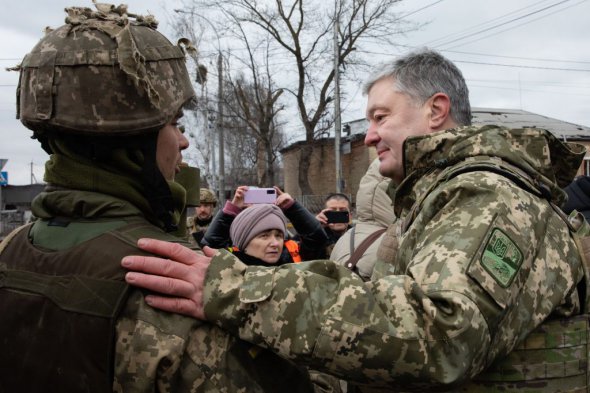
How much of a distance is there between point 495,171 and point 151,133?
1142 millimetres

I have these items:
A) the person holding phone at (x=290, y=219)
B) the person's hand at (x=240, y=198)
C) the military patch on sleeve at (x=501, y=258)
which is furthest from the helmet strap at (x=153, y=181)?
the person's hand at (x=240, y=198)

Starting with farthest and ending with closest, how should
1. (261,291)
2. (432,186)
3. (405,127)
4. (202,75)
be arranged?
1. (202,75)
2. (405,127)
3. (432,186)
4. (261,291)

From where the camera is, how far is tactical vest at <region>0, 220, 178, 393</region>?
1.45 m

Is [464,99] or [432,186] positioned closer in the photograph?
[432,186]

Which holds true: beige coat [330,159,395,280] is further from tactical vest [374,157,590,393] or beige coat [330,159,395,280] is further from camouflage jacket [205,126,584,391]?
camouflage jacket [205,126,584,391]

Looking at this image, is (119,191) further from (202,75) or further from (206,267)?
(202,75)

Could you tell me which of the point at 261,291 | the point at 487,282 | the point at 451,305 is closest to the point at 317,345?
the point at 261,291

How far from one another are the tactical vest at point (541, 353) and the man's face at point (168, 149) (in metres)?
0.89

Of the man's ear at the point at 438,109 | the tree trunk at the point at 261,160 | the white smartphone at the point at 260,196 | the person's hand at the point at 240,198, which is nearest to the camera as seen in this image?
the man's ear at the point at 438,109

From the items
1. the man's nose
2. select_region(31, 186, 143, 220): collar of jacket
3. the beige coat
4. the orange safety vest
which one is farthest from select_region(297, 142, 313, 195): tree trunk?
select_region(31, 186, 143, 220): collar of jacket

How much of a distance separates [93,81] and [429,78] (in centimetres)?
141

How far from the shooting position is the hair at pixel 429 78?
233cm

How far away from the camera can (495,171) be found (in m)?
1.76

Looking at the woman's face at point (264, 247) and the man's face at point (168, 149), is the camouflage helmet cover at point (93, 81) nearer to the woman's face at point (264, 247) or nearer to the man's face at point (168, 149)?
the man's face at point (168, 149)
